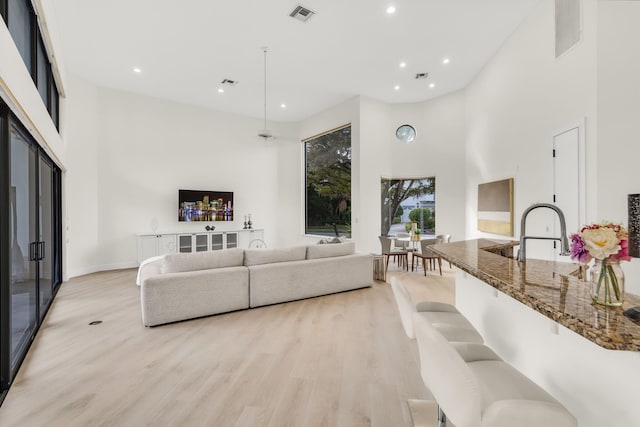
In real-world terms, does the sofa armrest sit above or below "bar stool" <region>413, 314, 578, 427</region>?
below

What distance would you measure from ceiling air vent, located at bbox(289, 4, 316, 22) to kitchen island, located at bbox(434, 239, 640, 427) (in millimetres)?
3784

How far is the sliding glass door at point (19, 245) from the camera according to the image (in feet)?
7.65

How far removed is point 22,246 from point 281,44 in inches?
165

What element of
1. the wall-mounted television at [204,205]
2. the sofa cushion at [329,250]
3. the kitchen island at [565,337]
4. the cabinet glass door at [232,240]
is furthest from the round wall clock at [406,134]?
the kitchen island at [565,337]

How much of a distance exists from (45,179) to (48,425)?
3495mm

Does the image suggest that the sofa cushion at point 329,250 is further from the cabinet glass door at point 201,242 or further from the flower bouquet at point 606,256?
the flower bouquet at point 606,256

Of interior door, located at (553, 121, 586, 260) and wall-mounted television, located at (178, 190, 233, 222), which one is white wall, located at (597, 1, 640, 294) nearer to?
interior door, located at (553, 121, 586, 260)


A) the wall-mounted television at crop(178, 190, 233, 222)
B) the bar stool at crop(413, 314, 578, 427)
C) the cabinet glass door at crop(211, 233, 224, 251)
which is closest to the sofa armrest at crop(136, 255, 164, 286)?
the cabinet glass door at crop(211, 233, 224, 251)

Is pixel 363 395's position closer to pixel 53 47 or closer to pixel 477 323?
pixel 477 323

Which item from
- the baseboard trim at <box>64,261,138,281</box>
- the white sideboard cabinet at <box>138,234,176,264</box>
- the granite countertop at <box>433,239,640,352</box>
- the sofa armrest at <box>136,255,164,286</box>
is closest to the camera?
the granite countertop at <box>433,239,640,352</box>

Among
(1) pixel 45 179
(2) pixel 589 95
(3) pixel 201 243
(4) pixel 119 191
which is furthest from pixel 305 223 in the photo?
(2) pixel 589 95

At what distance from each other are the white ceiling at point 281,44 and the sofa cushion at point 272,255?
3.20m

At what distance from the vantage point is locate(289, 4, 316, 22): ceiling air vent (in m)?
4.09

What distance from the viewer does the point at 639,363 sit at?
0.90m
